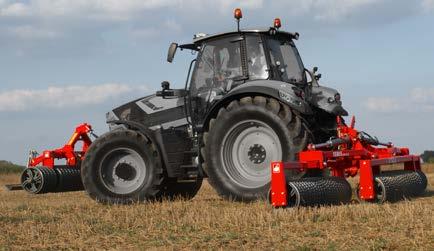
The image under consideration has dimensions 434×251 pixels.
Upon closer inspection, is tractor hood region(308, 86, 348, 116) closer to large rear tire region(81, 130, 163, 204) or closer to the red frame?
large rear tire region(81, 130, 163, 204)

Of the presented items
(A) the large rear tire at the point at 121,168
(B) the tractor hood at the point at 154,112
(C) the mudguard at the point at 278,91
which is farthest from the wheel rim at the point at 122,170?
(C) the mudguard at the point at 278,91

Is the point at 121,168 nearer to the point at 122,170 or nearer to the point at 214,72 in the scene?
the point at 122,170

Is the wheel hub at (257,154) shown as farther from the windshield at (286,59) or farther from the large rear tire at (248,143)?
the windshield at (286,59)

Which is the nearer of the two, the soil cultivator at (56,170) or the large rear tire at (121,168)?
the large rear tire at (121,168)

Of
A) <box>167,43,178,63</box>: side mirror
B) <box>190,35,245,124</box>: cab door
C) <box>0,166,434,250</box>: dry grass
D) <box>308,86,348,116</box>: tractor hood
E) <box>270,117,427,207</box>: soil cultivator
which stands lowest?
<box>0,166,434,250</box>: dry grass

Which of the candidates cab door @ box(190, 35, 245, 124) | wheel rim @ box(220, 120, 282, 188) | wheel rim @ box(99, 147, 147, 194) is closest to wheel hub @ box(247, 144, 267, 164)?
wheel rim @ box(220, 120, 282, 188)

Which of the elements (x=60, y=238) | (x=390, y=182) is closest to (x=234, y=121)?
(x=390, y=182)

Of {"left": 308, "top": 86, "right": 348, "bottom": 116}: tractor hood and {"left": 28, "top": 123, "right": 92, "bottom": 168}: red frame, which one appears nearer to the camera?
{"left": 308, "top": 86, "right": 348, "bottom": 116}: tractor hood

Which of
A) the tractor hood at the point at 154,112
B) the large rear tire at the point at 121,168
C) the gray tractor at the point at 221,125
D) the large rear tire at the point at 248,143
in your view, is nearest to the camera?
the large rear tire at the point at 248,143

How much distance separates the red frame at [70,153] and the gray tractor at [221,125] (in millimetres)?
2075

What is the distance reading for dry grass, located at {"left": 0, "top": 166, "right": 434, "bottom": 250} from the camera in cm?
530

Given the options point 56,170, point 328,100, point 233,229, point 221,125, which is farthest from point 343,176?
point 56,170

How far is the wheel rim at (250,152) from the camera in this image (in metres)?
8.55

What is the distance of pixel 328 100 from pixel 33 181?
544 centimetres
